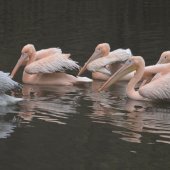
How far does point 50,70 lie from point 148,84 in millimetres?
1761

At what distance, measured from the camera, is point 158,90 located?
26.8ft

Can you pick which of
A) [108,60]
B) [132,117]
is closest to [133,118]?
[132,117]

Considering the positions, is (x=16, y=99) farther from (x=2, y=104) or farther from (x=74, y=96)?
(x=74, y=96)

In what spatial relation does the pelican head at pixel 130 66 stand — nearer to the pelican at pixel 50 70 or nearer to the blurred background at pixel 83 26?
the pelican at pixel 50 70

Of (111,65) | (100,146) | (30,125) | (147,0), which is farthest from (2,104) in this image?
(147,0)

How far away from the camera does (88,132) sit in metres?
6.90

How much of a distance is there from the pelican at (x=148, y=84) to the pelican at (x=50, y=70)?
0.87 m

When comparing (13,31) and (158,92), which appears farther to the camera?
(13,31)

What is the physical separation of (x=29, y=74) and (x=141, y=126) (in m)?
3.18

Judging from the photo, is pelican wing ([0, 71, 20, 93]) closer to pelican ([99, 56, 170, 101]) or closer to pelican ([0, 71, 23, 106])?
pelican ([0, 71, 23, 106])

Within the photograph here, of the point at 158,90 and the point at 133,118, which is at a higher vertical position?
the point at 158,90

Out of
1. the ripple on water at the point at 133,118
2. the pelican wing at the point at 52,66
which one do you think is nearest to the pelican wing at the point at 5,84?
the ripple on water at the point at 133,118

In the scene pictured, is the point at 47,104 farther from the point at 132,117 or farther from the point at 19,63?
the point at 19,63

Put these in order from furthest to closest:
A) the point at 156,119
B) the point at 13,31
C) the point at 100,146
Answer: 1. the point at 13,31
2. the point at 156,119
3. the point at 100,146
